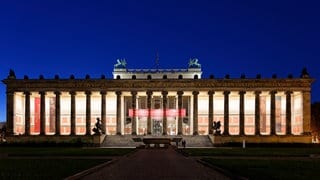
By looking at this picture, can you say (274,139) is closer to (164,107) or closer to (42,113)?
(164,107)

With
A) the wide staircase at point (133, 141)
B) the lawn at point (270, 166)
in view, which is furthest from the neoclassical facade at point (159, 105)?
the lawn at point (270, 166)

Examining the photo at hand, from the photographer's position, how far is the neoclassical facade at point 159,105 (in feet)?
340

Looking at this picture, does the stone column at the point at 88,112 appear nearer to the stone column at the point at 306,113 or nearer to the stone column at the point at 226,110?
the stone column at the point at 226,110

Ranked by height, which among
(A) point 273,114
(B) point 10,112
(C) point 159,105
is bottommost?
(A) point 273,114

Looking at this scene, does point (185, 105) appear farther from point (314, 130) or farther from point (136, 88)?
point (314, 130)

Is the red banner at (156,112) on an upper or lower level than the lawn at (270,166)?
upper

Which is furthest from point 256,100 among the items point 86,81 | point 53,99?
point 53,99

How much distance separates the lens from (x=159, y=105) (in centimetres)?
11369

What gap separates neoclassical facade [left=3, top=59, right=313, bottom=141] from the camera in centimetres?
10369

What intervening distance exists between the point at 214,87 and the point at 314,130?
27832 millimetres

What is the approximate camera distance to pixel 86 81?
105 m

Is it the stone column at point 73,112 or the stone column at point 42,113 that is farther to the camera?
the stone column at point 73,112

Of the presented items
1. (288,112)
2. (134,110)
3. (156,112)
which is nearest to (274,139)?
(288,112)

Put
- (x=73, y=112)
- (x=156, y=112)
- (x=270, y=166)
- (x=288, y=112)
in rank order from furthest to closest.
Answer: (x=156, y=112)
(x=73, y=112)
(x=288, y=112)
(x=270, y=166)
